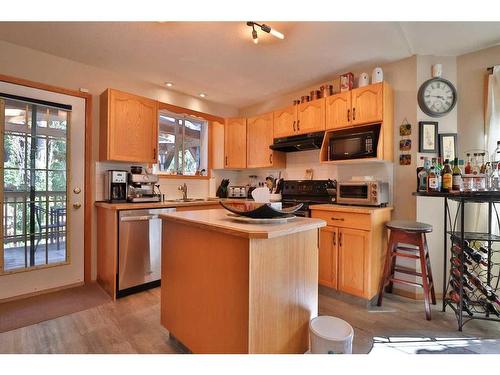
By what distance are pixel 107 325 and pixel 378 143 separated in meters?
2.99

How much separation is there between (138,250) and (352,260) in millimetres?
2229

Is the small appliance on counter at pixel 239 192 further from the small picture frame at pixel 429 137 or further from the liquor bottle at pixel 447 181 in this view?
the liquor bottle at pixel 447 181

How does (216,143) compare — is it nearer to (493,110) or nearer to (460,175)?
(460,175)

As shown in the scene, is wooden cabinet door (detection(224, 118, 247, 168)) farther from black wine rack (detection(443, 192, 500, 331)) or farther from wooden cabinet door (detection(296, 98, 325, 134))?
black wine rack (detection(443, 192, 500, 331))

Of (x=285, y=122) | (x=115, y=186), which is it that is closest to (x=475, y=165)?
(x=285, y=122)

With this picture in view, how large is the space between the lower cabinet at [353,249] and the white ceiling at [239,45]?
161cm

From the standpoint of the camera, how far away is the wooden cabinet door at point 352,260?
2416mm

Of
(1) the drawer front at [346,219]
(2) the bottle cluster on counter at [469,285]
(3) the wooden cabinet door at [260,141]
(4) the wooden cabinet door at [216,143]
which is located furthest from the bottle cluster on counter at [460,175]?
(4) the wooden cabinet door at [216,143]

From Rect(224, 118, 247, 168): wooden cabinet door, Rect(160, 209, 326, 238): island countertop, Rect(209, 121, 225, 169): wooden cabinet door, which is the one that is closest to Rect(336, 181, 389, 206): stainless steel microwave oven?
Rect(160, 209, 326, 238): island countertop

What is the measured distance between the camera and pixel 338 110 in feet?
9.50

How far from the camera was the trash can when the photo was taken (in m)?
1.24

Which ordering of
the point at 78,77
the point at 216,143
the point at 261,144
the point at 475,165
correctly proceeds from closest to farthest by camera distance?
the point at 475,165, the point at 78,77, the point at 261,144, the point at 216,143

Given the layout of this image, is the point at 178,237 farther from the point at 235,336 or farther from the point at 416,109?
the point at 416,109
